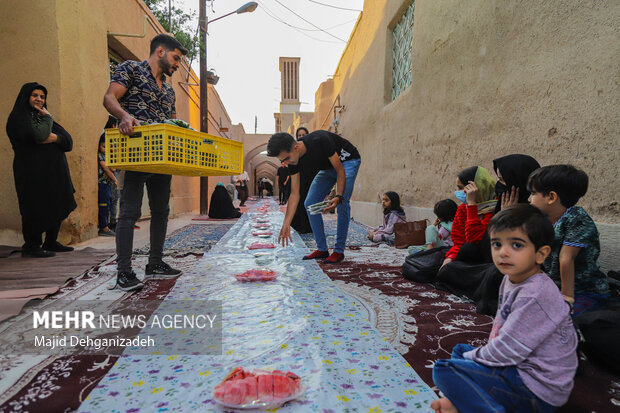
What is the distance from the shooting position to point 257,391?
43.1 inches

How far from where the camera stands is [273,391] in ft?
3.60

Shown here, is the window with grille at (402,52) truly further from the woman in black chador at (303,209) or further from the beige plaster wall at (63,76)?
the beige plaster wall at (63,76)

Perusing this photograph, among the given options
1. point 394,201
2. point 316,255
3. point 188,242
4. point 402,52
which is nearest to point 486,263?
point 316,255

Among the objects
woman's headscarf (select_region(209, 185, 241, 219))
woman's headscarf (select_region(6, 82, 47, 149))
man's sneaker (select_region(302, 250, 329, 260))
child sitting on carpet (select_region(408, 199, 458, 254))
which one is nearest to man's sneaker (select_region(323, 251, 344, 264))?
man's sneaker (select_region(302, 250, 329, 260))

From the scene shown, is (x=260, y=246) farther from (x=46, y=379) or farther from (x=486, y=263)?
(x=46, y=379)

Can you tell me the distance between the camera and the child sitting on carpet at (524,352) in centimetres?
100

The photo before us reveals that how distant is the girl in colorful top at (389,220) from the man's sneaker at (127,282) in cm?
325

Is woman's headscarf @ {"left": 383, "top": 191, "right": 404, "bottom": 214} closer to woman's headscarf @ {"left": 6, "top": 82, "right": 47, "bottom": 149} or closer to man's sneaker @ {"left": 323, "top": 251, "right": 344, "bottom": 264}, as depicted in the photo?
man's sneaker @ {"left": 323, "top": 251, "right": 344, "bottom": 264}

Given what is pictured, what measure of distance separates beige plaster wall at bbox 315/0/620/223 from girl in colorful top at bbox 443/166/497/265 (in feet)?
1.72

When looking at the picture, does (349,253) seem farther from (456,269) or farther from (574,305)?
(574,305)

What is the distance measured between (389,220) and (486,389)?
13.4ft

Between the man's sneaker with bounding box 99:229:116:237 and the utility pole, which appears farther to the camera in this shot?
the utility pole

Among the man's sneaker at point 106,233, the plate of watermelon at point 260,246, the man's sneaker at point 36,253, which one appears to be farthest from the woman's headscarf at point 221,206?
the man's sneaker at point 36,253

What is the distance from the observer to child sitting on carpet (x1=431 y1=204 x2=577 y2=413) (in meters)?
1.00
